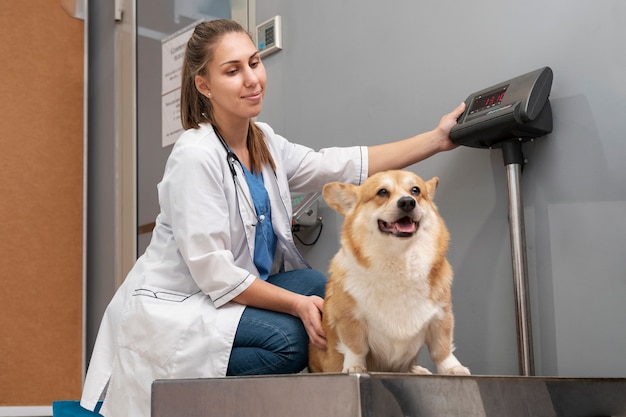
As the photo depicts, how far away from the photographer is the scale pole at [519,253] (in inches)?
63.2

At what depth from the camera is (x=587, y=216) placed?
1.58m

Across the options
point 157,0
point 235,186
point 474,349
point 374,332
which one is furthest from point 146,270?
point 157,0

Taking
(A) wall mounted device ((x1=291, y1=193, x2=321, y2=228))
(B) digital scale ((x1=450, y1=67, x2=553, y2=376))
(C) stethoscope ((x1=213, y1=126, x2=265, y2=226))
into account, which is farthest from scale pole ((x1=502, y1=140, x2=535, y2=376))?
(A) wall mounted device ((x1=291, y1=193, x2=321, y2=228))

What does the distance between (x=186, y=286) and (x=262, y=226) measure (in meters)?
0.24

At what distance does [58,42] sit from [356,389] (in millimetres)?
2932

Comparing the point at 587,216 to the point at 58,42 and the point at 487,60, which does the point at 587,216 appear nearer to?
the point at 487,60

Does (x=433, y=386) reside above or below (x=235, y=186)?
below

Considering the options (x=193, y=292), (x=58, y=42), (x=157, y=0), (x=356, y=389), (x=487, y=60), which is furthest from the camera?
(x=58, y=42)

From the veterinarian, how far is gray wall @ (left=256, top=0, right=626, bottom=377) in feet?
0.61

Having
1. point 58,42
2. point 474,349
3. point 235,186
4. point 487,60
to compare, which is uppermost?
point 58,42

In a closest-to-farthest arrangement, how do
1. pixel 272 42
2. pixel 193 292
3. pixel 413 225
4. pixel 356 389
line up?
pixel 356 389 → pixel 413 225 → pixel 193 292 → pixel 272 42

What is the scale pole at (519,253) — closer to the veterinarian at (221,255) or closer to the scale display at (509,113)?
the scale display at (509,113)

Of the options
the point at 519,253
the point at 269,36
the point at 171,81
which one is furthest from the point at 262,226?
the point at 171,81

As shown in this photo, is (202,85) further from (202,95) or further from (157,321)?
(157,321)
